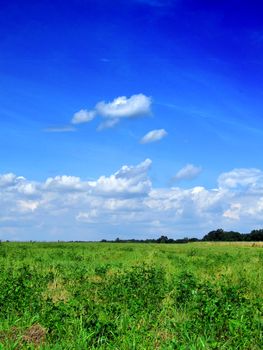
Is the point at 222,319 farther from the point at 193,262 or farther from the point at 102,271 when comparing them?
the point at 193,262

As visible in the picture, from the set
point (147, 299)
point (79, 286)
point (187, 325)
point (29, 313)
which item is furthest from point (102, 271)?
point (187, 325)

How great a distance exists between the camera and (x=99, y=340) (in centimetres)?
838

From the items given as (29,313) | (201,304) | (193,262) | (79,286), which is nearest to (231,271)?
(193,262)

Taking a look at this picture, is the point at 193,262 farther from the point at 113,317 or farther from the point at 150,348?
the point at 150,348

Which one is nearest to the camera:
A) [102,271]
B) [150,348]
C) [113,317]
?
[150,348]

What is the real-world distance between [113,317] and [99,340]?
1.54m

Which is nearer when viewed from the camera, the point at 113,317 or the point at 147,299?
the point at 113,317

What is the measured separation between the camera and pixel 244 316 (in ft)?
30.7

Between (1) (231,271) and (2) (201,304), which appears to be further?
(1) (231,271)

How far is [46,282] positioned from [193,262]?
1072 cm

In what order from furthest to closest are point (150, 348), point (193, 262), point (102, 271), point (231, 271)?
point (193, 262)
point (231, 271)
point (102, 271)
point (150, 348)

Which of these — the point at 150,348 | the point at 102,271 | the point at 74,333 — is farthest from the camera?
the point at 102,271

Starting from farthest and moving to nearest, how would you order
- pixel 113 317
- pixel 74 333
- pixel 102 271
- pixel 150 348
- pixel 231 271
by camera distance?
pixel 231 271
pixel 102 271
pixel 113 317
pixel 74 333
pixel 150 348

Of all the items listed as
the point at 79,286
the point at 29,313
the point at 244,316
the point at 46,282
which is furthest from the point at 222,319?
the point at 46,282
